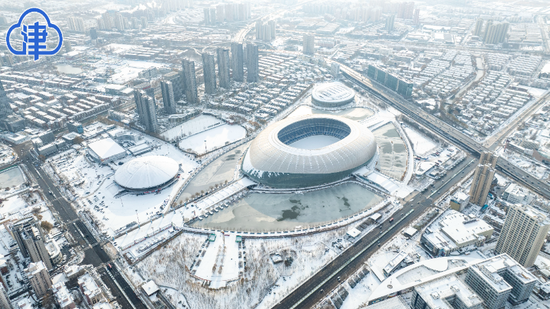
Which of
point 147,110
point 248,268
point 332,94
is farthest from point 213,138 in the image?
point 248,268

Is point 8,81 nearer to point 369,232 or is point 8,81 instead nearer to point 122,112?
point 122,112

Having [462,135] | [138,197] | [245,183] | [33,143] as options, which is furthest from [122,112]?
[462,135]

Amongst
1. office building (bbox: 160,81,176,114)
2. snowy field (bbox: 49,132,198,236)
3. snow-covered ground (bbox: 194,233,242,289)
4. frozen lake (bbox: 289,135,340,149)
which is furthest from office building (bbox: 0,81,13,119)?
frozen lake (bbox: 289,135,340,149)

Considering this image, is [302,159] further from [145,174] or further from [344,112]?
[344,112]

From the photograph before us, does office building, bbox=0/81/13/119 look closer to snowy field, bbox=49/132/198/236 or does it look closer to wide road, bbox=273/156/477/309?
snowy field, bbox=49/132/198/236

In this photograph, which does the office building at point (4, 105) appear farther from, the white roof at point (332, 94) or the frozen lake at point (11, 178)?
the white roof at point (332, 94)
